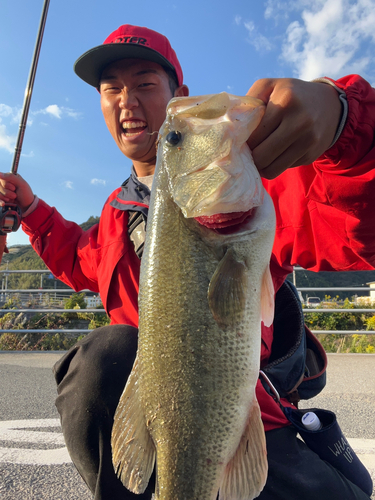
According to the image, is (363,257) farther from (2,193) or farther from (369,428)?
(2,193)

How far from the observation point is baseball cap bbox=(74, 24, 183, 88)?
2641mm

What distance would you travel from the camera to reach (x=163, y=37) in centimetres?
291

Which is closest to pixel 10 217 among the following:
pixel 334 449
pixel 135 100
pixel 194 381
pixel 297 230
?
pixel 135 100

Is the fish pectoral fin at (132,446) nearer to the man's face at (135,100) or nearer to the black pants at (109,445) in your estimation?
the black pants at (109,445)

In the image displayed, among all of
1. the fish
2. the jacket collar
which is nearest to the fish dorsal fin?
the fish

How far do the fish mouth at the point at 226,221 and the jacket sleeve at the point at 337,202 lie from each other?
17.2 inches

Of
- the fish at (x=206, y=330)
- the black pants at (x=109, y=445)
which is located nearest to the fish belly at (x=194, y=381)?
the fish at (x=206, y=330)

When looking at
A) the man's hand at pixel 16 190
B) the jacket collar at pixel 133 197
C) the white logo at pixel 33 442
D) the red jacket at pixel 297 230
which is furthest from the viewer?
the man's hand at pixel 16 190

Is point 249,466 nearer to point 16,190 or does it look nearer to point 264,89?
point 264,89

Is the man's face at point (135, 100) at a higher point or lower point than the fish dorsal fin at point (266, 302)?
higher

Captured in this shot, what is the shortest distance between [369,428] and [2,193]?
357 cm

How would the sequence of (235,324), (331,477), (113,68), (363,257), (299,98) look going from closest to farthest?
(299,98) → (235,324) → (331,477) → (363,257) → (113,68)

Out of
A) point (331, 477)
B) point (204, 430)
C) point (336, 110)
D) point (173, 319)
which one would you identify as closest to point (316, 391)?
point (331, 477)

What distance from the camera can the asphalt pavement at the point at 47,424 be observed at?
208cm
